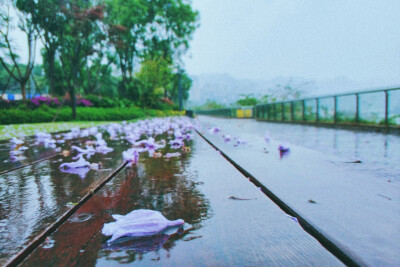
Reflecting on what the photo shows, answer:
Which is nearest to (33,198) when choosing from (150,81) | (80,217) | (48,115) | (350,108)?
(80,217)

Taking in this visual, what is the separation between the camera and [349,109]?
10.7 m

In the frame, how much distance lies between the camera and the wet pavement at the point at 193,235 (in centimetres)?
60

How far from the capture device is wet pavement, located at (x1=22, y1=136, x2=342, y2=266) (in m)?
0.60

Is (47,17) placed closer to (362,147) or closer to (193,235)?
(362,147)

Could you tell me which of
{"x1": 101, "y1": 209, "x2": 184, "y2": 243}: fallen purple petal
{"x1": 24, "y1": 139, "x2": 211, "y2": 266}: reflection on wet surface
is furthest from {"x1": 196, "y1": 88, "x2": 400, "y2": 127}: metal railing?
{"x1": 101, "y1": 209, "x2": 184, "y2": 243}: fallen purple petal

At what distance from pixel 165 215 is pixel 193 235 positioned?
154 mm

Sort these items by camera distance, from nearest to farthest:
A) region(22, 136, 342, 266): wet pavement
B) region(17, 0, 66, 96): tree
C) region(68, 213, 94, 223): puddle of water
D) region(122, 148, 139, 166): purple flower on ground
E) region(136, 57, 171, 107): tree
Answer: region(22, 136, 342, 266): wet pavement, region(68, 213, 94, 223): puddle of water, region(122, 148, 139, 166): purple flower on ground, region(17, 0, 66, 96): tree, region(136, 57, 171, 107): tree

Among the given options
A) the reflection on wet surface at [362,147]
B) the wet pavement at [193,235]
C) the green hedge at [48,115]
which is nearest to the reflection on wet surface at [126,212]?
the wet pavement at [193,235]

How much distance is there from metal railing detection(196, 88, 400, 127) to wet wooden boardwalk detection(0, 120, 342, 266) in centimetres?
855

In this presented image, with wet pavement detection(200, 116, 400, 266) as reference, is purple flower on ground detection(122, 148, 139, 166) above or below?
above

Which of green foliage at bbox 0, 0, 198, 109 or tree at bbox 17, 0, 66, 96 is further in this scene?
green foliage at bbox 0, 0, 198, 109

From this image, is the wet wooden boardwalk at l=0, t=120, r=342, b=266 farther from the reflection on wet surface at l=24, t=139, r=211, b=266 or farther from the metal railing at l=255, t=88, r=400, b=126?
the metal railing at l=255, t=88, r=400, b=126

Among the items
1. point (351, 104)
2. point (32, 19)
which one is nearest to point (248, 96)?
point (351, 104)

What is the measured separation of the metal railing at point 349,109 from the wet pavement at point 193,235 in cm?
858
